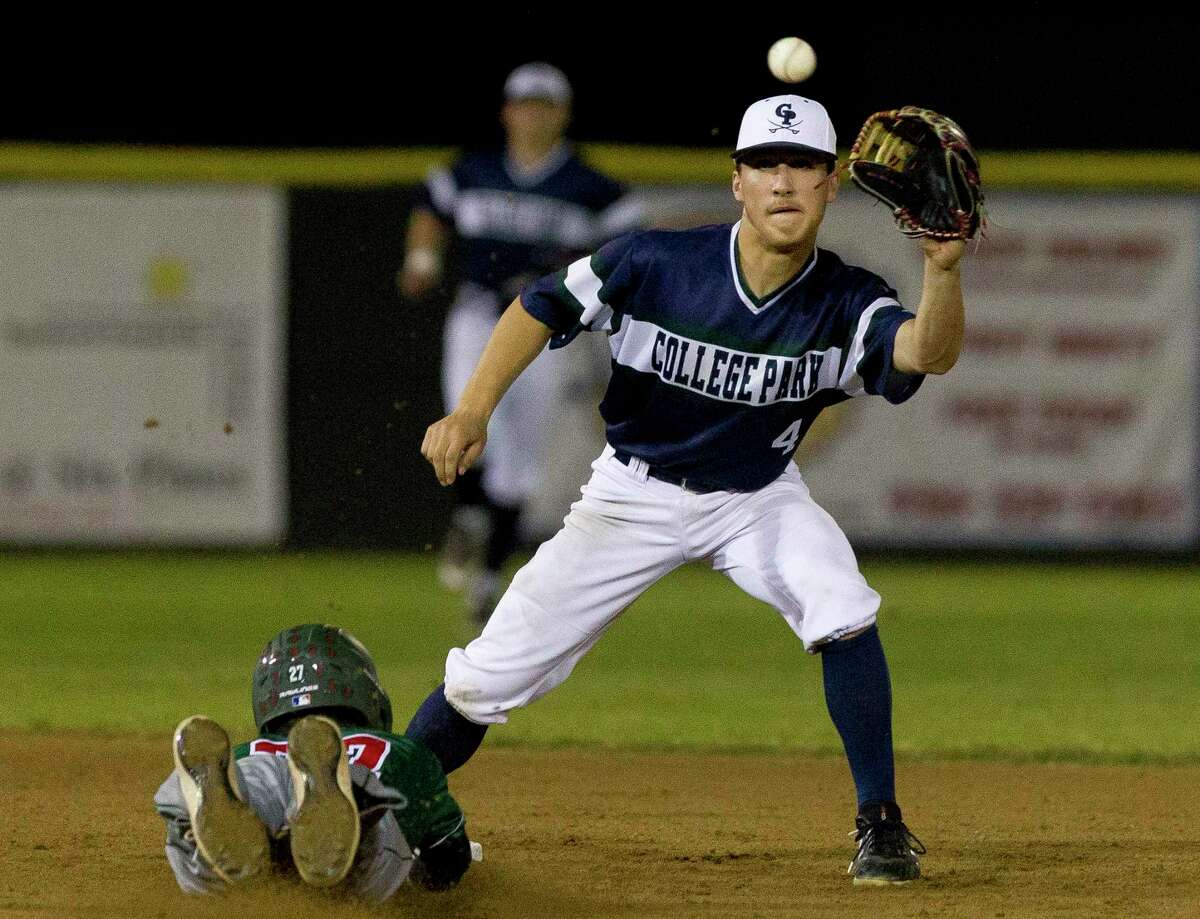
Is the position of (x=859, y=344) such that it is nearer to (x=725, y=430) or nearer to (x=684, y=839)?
(x=725, y=430)

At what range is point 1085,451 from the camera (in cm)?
1138

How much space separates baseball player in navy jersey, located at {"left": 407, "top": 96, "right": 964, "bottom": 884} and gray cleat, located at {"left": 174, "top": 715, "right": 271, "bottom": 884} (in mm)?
886

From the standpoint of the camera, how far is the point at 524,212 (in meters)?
9.29

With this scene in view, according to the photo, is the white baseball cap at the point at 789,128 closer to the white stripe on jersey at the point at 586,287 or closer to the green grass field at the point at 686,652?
the white stripe on jersey at the point at 586,287

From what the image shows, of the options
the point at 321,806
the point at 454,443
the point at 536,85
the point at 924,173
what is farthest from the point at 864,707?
the point at 536,85

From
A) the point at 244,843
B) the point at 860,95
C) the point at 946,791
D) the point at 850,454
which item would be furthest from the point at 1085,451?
the point at 244,843

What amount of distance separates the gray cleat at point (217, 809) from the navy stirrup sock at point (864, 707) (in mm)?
1360

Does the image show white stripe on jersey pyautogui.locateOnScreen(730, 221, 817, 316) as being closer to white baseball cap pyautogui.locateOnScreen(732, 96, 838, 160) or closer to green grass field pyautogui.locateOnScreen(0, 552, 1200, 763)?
white baseball cap pyautogui.locateOnScreen(732, 96, 838, 160)

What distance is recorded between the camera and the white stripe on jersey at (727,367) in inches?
174

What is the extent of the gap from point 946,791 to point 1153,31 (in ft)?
29.0

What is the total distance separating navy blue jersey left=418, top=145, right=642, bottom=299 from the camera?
9.21m

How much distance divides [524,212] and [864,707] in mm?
5289

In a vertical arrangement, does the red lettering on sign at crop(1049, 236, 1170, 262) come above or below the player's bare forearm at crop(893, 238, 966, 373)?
below

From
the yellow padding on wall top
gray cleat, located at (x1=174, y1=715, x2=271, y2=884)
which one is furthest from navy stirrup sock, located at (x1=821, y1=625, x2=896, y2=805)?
the yellow padding on wall top
